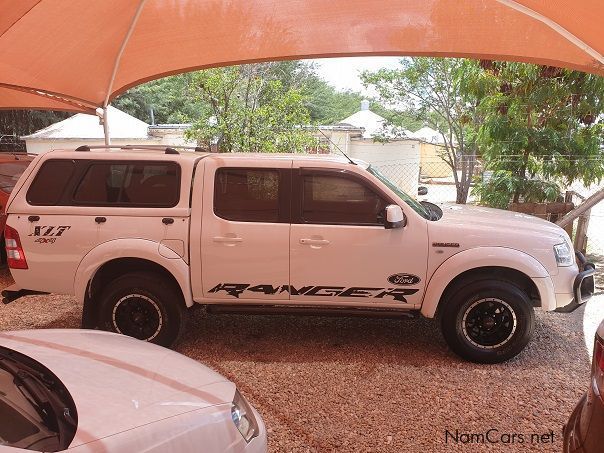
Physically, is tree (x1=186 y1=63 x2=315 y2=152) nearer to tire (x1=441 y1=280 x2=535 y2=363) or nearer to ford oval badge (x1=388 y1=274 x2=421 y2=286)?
ford oval badge (x1=388 y1=274 x2=421 y2=286)

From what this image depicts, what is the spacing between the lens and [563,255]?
14.3ft

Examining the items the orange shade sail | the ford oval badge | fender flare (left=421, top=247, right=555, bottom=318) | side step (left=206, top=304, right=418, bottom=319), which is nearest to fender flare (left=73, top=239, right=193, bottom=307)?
side step (left=206, top=304, right=418, bottom=319)

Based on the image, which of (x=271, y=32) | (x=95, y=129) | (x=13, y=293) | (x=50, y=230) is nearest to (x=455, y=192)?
(x=271, y=32)

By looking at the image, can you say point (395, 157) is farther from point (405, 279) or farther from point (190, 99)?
point (405, 279)

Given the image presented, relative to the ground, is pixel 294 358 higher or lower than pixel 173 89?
lower

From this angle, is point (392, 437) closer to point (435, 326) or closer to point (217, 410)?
point (217, 410)

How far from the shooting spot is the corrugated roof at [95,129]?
16.3m

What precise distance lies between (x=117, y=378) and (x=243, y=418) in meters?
0.68

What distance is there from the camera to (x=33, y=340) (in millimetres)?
2674

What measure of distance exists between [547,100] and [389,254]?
4.88m

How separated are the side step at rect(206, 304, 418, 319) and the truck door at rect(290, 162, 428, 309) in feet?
0.23

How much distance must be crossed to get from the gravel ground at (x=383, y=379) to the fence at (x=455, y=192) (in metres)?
Result: 2.22

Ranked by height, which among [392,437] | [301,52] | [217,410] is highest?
[301,52]

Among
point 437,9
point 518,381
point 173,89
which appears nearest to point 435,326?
point 518,381
